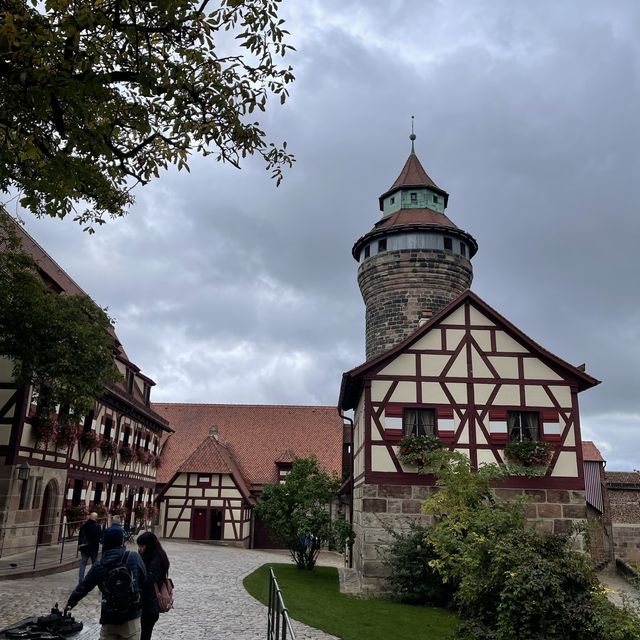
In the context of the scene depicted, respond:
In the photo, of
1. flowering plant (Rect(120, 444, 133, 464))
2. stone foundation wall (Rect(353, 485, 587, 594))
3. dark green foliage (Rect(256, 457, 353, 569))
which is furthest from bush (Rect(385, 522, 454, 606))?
A: flowering plant (Rect(120, 444, 133, 464))

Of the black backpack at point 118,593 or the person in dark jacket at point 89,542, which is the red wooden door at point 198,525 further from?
the black backpack at point 118,593

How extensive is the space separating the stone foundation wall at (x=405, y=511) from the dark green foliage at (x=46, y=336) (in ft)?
24.5

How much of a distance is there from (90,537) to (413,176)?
23.5 meters

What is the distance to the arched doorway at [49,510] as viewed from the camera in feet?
63.9

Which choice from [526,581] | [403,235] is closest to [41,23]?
[526,581]

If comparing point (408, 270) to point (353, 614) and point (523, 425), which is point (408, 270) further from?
point (353, 614)

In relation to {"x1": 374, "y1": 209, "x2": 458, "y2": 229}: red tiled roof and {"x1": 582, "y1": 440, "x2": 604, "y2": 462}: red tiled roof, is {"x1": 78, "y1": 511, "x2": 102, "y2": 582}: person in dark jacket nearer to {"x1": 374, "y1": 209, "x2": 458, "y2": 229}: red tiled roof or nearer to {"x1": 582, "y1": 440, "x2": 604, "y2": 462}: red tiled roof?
{"x1": 374, "y1": 209, "x2": 458, "y2": 229}: red tiled roof

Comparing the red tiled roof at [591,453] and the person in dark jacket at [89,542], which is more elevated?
the red tiled roof at [591,453]

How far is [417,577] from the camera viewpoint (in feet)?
50.0

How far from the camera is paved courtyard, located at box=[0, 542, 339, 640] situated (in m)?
9.72

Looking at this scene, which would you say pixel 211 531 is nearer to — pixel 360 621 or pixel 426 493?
pixel 426 493

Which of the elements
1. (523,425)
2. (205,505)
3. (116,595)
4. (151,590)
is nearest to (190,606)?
(151,590)

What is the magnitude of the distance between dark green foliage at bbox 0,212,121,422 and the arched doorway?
7070 mm

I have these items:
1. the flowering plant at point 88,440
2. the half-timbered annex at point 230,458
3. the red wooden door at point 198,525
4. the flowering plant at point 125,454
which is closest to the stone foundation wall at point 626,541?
the half-timbered annex at point 230,458
